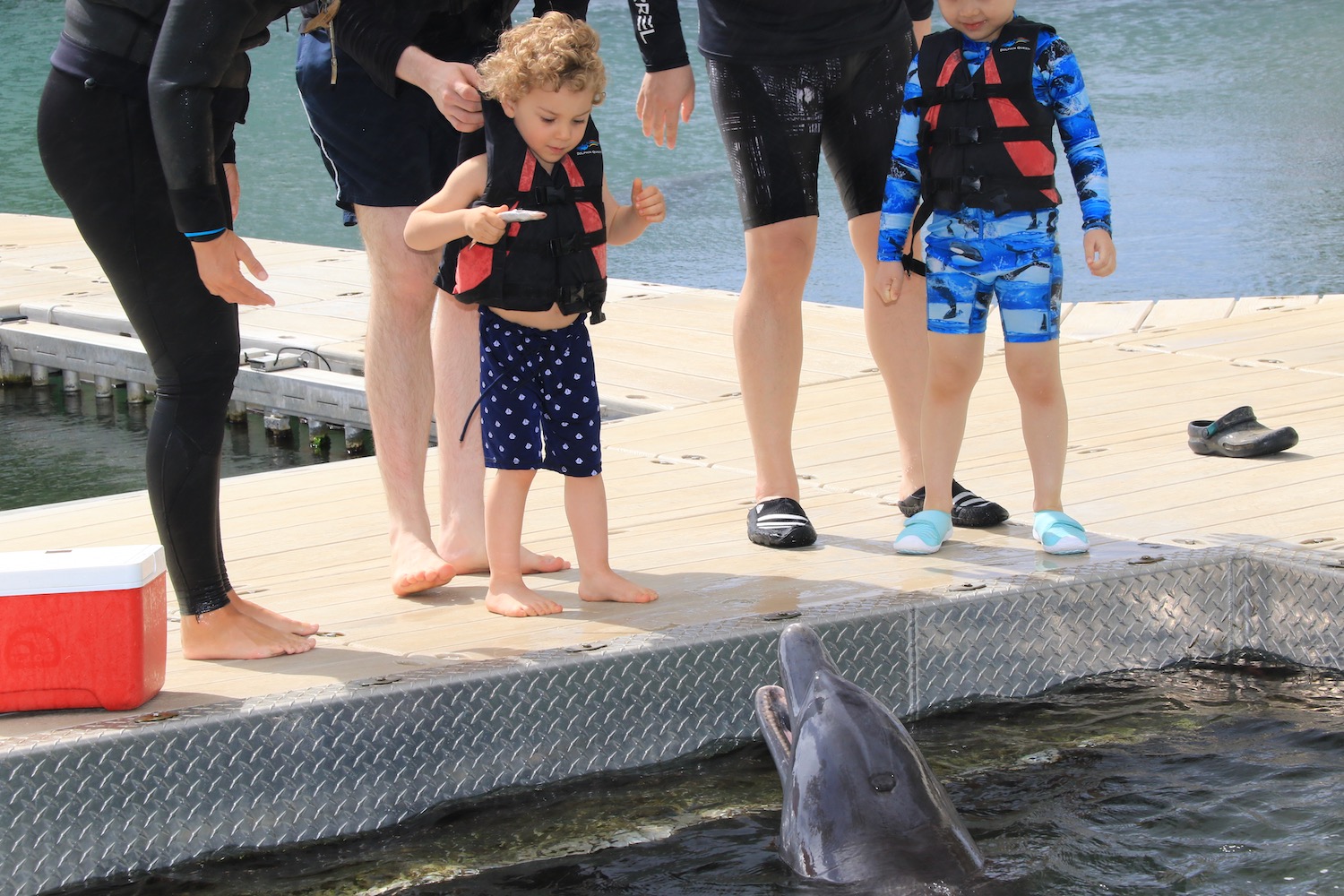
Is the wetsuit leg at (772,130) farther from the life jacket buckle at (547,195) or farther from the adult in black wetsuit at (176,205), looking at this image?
the adult in black wetsuit at (176,205)

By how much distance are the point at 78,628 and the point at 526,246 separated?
50.5 inches

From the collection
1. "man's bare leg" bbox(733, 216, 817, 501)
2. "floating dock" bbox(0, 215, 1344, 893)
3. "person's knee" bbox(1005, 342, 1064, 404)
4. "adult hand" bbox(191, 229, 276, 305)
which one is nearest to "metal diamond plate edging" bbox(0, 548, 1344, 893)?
"floating dock" bbox(0, 215, 1344, 893)

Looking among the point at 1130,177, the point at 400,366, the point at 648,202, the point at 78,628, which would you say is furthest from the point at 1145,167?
the point at 78,628

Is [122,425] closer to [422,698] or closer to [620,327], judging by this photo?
[620,327]

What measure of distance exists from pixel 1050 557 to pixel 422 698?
5.48 feet

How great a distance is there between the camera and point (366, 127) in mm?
3779

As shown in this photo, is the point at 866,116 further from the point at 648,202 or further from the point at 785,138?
the point at 648,202

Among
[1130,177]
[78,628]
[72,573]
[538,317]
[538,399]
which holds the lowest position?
[78,628]

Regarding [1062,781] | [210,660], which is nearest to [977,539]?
[1062,781]

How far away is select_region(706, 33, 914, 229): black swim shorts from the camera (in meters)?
4.12

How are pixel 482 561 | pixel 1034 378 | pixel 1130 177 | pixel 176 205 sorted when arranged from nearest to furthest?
pixel 176 205 < pixel 1034 378 < pixel 482 561 < pixel 1130 177

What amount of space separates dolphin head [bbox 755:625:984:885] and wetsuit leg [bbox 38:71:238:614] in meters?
1.36

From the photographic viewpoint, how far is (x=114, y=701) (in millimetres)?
3061

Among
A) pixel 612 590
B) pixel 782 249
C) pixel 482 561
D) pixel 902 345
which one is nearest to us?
pixel 612 590
